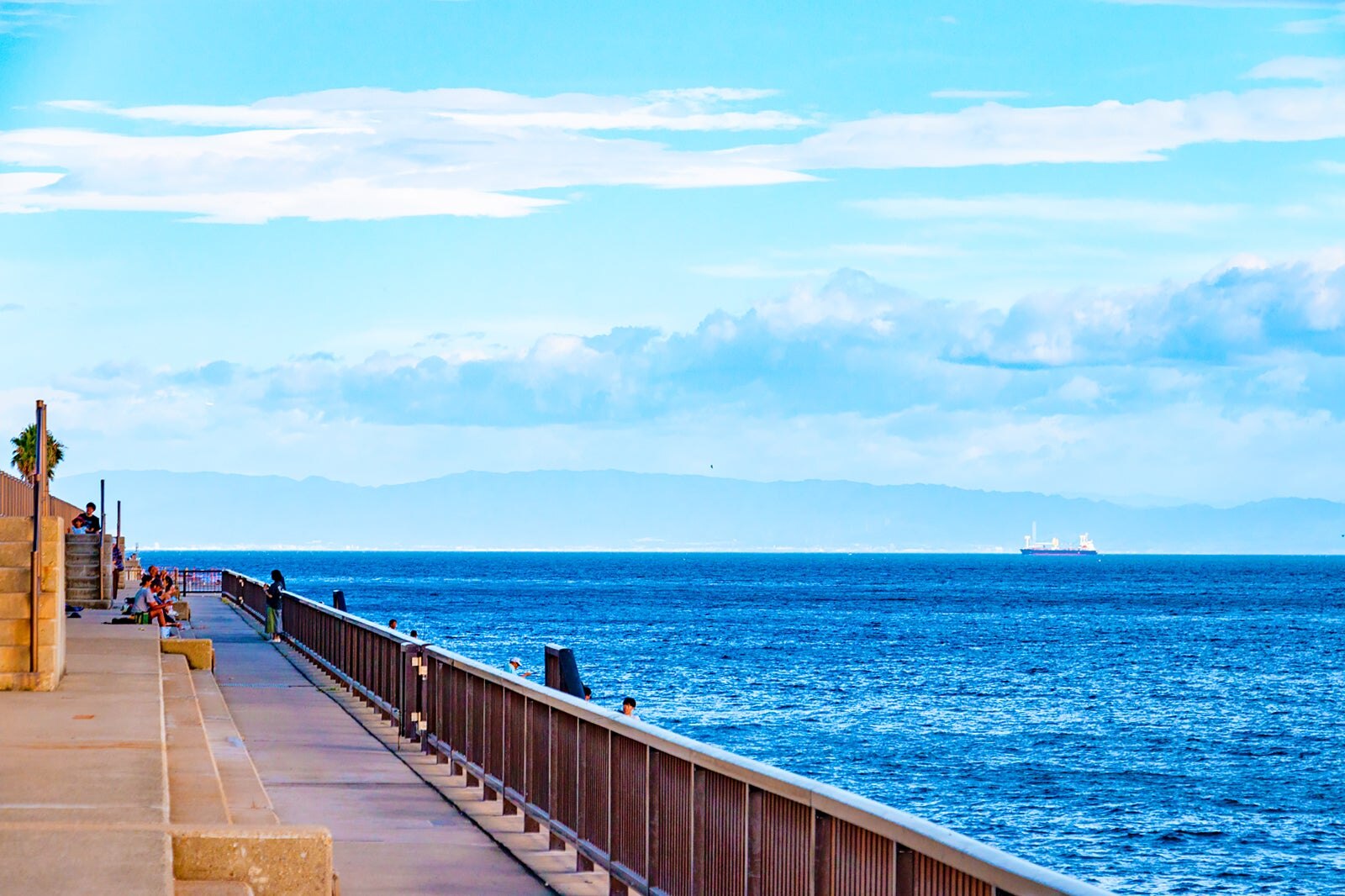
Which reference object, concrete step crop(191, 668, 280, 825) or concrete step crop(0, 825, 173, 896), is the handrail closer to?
concrete step crop(191, 668, 280, 825)

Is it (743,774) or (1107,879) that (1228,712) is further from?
(743,774)

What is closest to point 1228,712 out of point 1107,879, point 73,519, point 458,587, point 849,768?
point 849,768

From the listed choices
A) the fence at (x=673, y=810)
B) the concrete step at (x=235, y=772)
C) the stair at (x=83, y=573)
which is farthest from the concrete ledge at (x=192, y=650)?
the stair at (x=83, y=573)

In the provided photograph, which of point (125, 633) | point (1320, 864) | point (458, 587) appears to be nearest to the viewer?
point (125, 633)

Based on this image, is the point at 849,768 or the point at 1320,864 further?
the point at 849,768

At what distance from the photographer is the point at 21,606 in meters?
16.7

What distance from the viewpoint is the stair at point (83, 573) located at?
1607 inches

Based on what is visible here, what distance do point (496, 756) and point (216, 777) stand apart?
246cm

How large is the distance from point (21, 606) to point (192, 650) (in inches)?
400

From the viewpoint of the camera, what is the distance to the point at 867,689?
205 ft

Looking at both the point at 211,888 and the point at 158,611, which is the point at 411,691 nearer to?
the point at 211,888

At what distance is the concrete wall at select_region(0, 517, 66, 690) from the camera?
16.7m

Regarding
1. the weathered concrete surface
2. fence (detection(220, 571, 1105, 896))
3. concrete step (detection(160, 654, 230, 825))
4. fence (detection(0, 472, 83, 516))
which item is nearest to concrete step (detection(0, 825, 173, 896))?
the weathered concrete surface

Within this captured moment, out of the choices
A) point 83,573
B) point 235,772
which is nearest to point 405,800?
point 235,772
